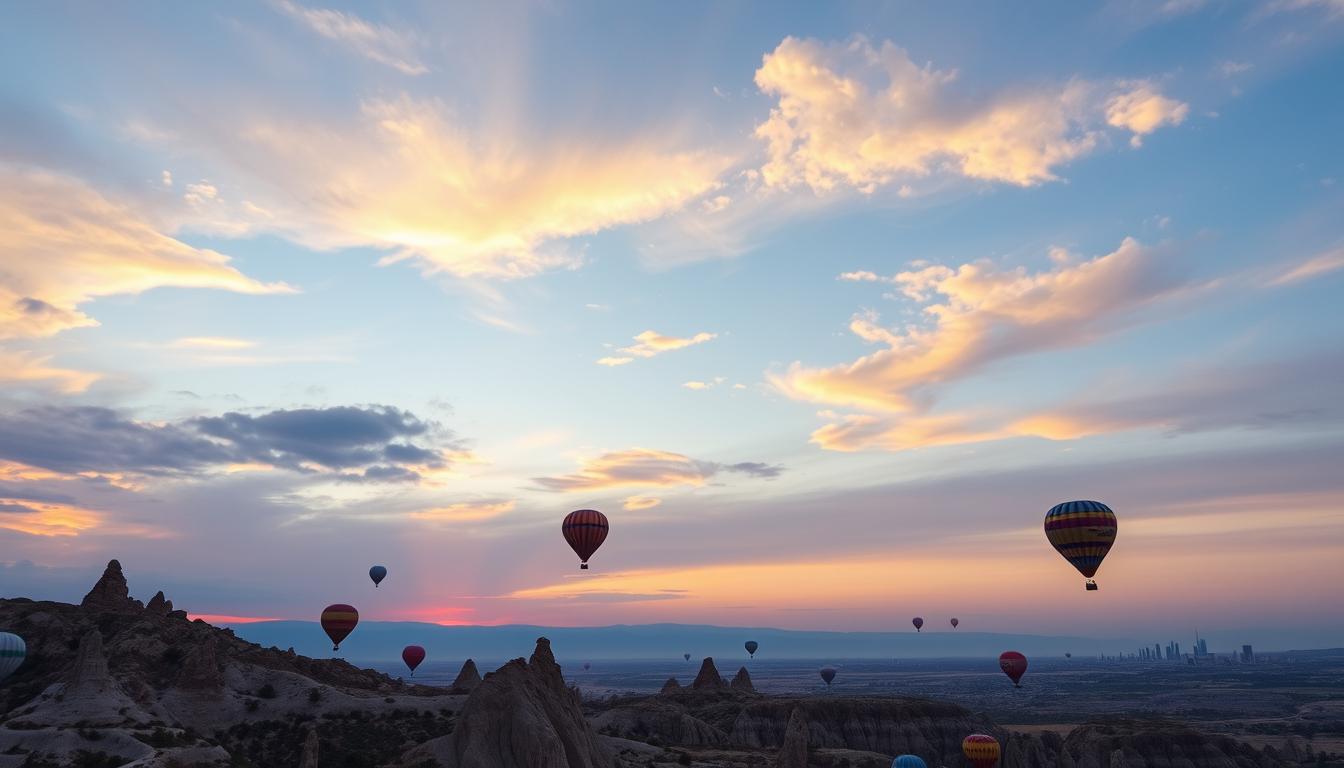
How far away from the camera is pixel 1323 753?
171 meters

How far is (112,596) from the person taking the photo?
324 ft

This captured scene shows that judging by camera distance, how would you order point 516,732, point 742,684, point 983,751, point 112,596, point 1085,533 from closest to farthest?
point 516,732, point 1085,533, point 112,596, point 983,751, point 742,684

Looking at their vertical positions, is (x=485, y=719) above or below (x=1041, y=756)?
above

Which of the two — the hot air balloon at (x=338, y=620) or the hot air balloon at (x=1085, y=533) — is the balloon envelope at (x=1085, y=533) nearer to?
the hot air balloon at (x=1085, y=533)

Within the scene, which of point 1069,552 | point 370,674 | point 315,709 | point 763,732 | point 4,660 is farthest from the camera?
point 763,732

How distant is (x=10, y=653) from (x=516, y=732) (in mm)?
46256

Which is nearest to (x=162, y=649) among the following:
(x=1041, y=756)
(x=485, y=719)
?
(x=485, y=719)

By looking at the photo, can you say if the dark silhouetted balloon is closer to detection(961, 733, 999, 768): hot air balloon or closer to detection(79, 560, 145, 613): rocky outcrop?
detection(79, 560, 145, 613): rocky outcrop

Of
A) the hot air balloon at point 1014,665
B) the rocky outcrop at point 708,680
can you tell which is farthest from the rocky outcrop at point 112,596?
the hot air balloon at point 1014,665

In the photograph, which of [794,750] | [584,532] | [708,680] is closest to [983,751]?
[794,750]

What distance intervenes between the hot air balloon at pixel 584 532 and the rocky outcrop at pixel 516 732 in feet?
84.8

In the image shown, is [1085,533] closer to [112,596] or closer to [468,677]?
[468,677]

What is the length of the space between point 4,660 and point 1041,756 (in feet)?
383

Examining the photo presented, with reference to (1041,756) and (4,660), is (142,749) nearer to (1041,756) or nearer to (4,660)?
(4,660)
